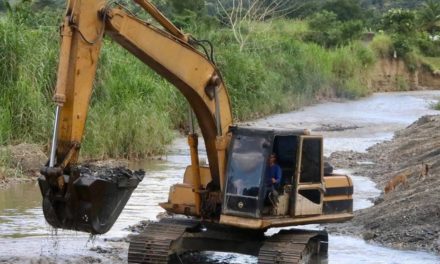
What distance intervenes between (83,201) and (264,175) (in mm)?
2378

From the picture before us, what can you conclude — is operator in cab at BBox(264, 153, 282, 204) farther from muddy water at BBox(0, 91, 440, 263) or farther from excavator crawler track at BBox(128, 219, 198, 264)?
muddy water at BBox(0, 91, 440, 263)

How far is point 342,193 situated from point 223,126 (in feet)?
6.68

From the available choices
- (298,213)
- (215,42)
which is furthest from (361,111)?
(298,213)

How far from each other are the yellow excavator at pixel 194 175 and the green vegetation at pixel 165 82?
8830 millimetres

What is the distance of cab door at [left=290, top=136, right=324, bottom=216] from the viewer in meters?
11.3

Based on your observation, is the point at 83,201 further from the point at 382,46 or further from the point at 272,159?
the point at 382,46

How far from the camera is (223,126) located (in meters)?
11.3

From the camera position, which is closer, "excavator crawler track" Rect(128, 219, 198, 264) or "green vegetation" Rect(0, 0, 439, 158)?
"excavator crawler track" Rect(128, 219, 198, 264)

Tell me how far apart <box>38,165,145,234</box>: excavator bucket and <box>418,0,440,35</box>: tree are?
72193 mm

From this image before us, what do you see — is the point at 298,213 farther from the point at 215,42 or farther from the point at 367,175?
the point at 215,42

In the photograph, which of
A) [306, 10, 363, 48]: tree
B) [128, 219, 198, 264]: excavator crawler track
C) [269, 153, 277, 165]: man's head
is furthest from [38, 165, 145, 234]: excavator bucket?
[306, 10, 363, 48]: tree

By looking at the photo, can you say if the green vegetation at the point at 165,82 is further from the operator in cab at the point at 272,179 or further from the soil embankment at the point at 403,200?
the operator in cab at the point at 272,179

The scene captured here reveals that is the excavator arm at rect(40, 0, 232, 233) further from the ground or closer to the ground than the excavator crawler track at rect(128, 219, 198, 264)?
further from the ground

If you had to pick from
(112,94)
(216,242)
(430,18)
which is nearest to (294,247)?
(216,242)
